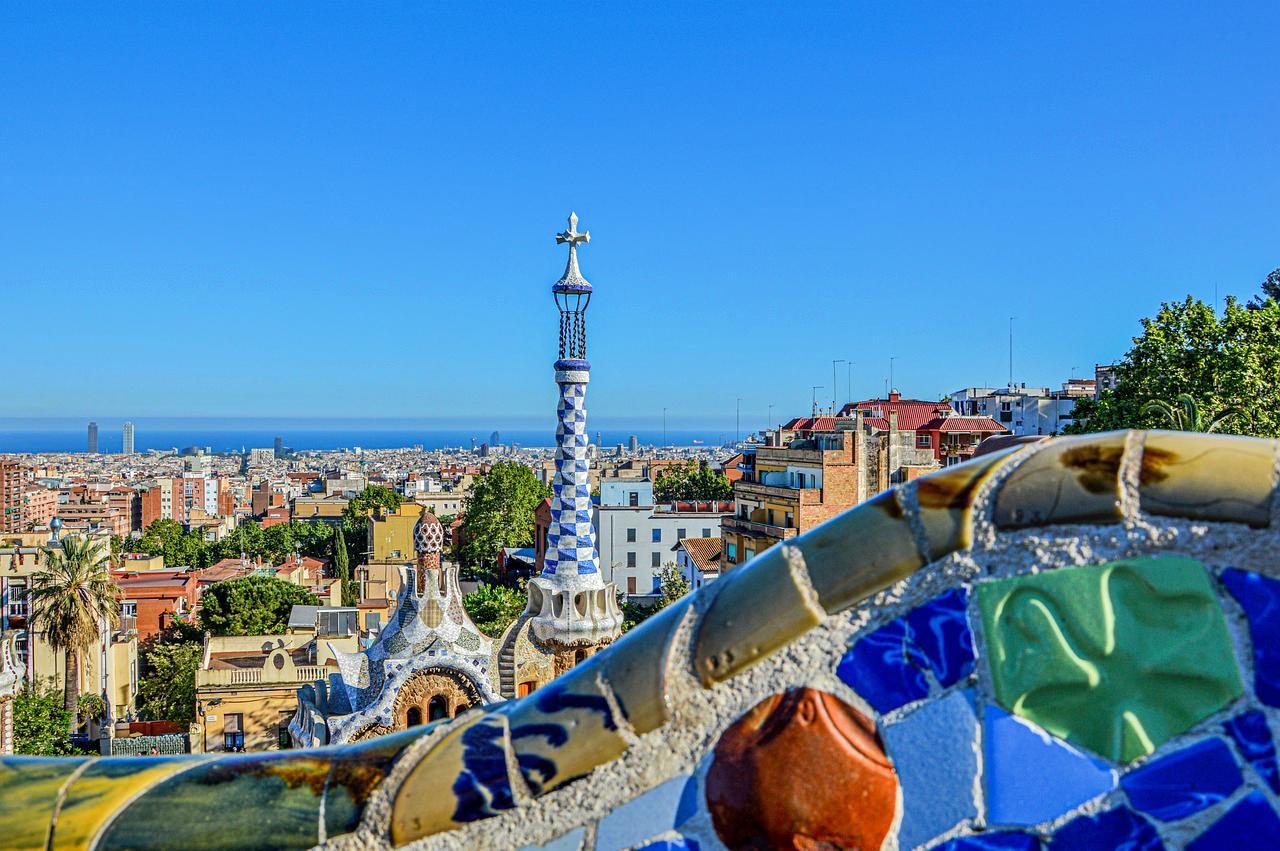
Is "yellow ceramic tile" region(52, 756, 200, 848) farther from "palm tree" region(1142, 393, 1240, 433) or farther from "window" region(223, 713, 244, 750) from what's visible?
"window" region(223, 713, 244, 750)

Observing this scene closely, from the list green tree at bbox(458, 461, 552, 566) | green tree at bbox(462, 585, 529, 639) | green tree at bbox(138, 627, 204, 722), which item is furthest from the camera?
green tree at bbox(458, 461, 552, 566)

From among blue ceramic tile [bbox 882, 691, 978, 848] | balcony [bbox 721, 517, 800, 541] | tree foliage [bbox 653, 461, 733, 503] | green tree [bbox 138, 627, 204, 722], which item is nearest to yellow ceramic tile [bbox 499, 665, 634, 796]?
blue ceramic tile [bbox 882, 691, 978, 848]

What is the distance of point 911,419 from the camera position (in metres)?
48.3

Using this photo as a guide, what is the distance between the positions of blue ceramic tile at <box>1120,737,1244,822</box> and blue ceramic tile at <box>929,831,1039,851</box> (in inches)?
7.6

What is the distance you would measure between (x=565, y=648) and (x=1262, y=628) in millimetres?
11354

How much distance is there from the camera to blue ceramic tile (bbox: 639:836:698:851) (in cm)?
225

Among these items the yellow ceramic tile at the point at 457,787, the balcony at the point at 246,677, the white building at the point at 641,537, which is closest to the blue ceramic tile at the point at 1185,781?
the yellow ceramic tile at the point at 457,787

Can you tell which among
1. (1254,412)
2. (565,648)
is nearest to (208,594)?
(565,648)

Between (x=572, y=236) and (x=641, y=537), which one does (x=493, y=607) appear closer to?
(x=641, y=537)

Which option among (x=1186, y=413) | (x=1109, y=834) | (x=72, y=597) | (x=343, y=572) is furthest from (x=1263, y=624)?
(x=343, y=572)

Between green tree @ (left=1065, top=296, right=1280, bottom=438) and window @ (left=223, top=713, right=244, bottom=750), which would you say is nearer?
green tree @ (left=1065, top=296, right=1280, bottom=438)

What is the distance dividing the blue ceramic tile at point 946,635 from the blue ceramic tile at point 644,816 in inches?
20.4

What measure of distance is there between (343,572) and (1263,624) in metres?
51.8

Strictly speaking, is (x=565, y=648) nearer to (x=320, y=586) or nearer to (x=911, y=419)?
(x=320, y=586)
